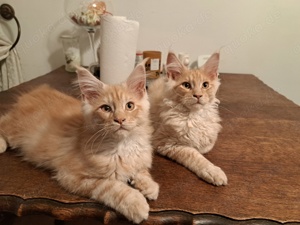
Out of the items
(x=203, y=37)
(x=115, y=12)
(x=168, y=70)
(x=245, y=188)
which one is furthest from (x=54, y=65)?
(x=245, y=188)

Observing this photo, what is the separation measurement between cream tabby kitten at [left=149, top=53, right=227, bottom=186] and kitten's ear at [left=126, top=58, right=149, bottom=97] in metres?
0.18

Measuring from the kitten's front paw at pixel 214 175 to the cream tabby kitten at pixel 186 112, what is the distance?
4.6 inches

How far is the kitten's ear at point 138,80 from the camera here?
0.72 m

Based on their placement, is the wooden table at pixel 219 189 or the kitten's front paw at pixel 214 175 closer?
the wooden table at pixel 219 189

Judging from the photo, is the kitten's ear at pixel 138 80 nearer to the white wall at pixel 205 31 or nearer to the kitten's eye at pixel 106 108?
the kitten's eye at pixel 106 108

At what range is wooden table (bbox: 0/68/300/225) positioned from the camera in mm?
581

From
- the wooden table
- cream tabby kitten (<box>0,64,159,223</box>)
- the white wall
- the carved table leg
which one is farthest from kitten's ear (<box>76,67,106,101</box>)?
the white wall

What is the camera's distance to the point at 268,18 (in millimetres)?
1834

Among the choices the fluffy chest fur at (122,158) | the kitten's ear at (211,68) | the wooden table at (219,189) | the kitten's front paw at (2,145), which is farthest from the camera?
the kitten's ear at (211,68)

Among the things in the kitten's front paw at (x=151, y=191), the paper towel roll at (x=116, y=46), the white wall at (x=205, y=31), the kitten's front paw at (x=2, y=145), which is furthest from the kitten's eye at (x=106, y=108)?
the white wall at (x=205, y=31)

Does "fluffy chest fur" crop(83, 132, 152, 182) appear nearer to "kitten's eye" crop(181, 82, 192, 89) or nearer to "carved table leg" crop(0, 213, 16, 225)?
"kitten's eye" crop(181, 82, 192, 89)

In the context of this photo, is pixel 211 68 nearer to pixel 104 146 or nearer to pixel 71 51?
pixel 104 146

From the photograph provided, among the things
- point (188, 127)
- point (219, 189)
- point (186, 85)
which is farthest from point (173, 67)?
point (219, 189)

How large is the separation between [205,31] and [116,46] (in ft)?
3.03
